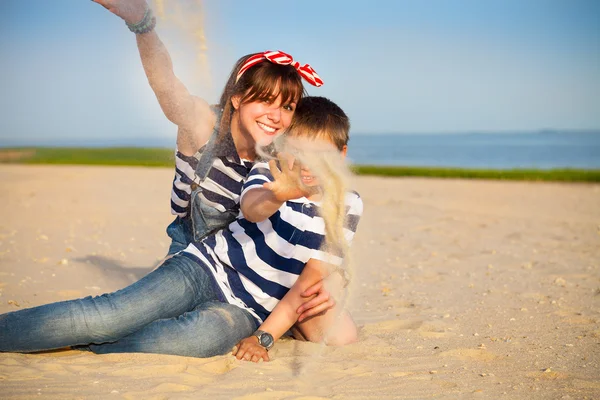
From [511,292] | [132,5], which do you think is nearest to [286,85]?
[132,5]

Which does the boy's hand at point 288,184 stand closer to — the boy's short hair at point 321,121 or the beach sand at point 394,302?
the beach sand at point 394,302

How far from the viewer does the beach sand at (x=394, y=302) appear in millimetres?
3154

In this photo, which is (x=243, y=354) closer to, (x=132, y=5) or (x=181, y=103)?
(x=181, y=103)

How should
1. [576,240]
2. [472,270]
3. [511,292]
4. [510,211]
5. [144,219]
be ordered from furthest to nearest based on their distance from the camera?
[510,211], [144,219], [576,240], [472,270], [511,292]

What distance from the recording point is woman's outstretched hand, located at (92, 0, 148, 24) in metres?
3.18

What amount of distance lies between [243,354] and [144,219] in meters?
5.98

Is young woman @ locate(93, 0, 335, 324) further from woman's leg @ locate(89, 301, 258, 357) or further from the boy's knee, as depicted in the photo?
woman's leg @ locate(89, 301, 258, 357)

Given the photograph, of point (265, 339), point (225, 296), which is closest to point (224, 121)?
point (225, 296)

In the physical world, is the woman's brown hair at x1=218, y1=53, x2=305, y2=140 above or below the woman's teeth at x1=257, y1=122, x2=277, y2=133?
above

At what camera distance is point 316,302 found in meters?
3.61

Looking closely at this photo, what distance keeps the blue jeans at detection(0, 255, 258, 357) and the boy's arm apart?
14 cm

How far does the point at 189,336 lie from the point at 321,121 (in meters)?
1.37

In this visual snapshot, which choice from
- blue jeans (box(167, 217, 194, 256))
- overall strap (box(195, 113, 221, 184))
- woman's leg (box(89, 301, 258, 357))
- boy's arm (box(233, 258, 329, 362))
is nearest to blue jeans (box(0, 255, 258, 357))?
woman's leg (box(89, 301, 258, 357))

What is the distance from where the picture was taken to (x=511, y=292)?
550cm
